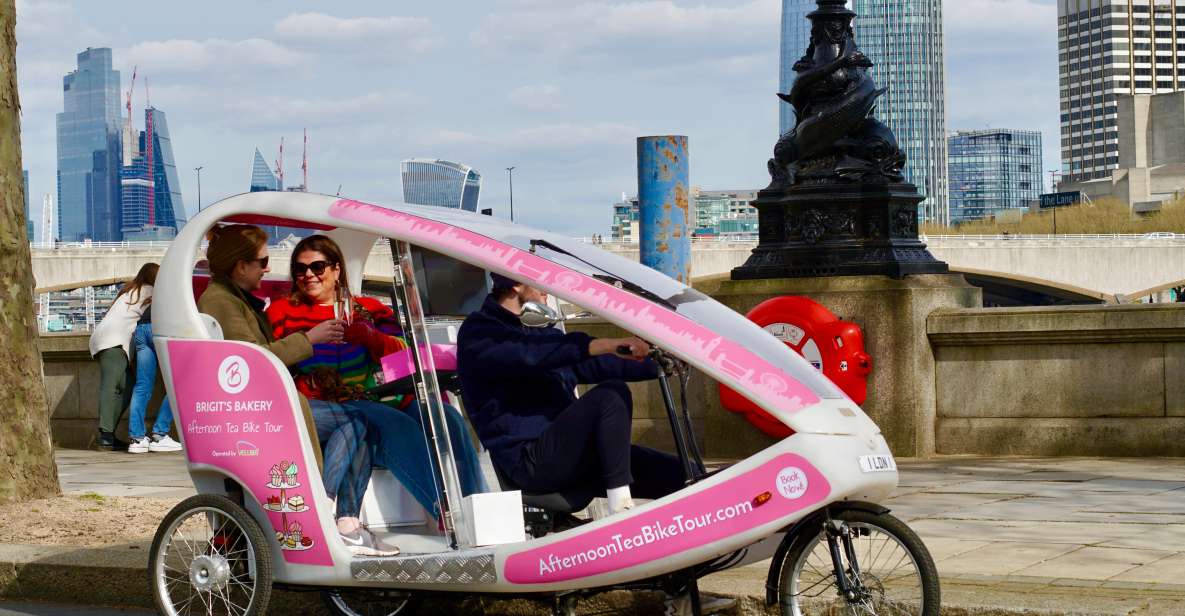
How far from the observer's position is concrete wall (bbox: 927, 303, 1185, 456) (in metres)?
10.1

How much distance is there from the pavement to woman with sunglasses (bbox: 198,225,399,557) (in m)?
0.84

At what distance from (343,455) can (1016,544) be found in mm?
2700

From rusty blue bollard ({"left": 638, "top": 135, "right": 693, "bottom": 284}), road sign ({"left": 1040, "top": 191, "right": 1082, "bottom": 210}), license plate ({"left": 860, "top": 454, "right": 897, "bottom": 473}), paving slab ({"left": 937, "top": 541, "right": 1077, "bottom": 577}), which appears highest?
road sign ({"left": 1040, "top": 191, "right": 1082, "bottom": 210})

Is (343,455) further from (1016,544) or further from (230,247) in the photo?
(1016,544)

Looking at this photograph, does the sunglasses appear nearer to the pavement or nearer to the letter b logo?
the letter b logo

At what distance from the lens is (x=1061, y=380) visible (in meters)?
10.4

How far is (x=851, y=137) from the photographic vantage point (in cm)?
1128

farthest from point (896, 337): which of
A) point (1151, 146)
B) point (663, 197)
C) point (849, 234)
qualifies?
point (1151, 146)

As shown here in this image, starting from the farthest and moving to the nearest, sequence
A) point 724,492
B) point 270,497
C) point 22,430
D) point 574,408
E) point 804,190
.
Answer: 1. point 804,190
2. point 22,430
3. point 270,497
4. point 574,408
5. point 724,492

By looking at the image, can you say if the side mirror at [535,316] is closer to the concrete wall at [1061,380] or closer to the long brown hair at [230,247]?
the long brown hair at [230,247]

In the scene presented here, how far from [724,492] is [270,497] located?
1.66 m

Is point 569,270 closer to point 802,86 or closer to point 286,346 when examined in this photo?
point 286,346

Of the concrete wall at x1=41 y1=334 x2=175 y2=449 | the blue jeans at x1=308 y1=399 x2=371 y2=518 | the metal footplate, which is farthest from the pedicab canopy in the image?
the concrete wall at x1=41 y1=334 x2=175 y2=449

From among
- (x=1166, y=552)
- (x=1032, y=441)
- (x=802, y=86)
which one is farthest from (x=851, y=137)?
(x=1166, y=552)
